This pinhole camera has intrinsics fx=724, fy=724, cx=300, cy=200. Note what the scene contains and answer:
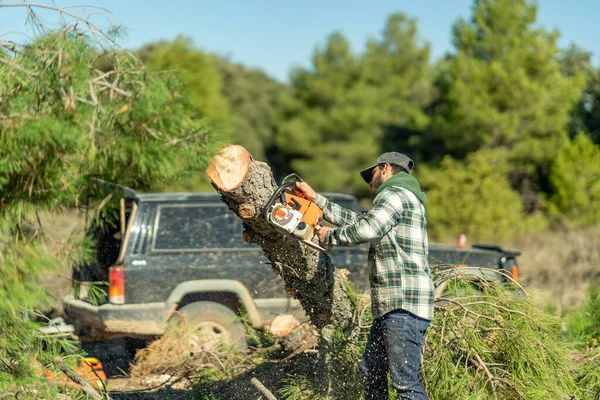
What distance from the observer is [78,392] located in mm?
4742

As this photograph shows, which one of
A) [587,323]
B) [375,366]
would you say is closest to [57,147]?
[375,366]

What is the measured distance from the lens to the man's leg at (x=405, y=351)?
13.9 ft

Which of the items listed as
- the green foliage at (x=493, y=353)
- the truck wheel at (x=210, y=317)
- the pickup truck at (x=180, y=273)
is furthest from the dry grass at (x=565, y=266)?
the green foliage at (x=493, y=353)

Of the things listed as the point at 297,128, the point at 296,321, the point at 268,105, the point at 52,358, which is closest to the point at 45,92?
the point at 52,358

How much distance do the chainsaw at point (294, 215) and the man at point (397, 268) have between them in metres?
0.07

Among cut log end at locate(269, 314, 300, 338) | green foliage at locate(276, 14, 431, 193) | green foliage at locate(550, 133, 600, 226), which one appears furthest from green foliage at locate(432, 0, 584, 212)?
Answer: cut log end at locate(269, 314, 300, 338)

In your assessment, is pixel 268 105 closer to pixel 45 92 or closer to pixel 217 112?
pixel 217 112

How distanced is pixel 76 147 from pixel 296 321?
3101mm

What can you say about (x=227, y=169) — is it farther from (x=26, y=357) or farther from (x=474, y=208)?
(x=474, y=208)

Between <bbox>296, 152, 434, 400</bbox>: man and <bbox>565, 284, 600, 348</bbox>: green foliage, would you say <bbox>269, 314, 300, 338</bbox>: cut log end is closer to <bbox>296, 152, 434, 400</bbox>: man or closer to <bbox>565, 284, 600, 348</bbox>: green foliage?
<bbox>296, 152, 434, 400</bbox>: man

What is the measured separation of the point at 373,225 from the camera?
417 cm

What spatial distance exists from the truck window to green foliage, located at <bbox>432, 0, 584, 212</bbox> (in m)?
15.2

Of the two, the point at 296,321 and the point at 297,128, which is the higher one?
the point at 297,128

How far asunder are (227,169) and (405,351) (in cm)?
150
